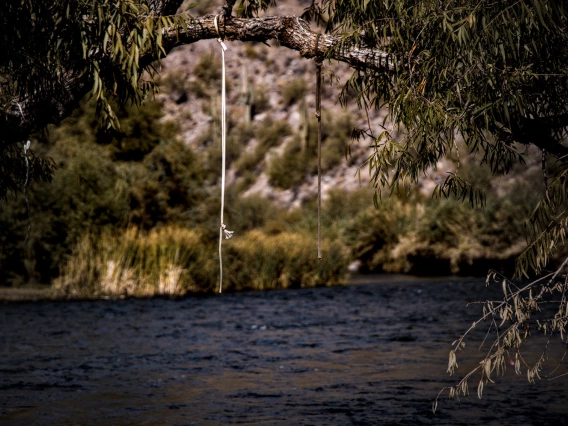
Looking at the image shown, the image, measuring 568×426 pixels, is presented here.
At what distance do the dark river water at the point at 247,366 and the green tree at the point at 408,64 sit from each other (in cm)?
412

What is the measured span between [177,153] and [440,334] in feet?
50.0

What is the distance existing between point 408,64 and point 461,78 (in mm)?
416

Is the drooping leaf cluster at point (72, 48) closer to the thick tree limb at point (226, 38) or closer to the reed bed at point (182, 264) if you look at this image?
the thick tree limb at point (226, 38)

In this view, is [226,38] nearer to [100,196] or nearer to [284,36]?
[284,36]

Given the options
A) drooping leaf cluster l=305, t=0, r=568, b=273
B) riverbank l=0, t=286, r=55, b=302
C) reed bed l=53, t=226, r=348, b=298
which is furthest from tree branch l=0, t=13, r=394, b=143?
riverbank l=0, t=286, r=55, b=302

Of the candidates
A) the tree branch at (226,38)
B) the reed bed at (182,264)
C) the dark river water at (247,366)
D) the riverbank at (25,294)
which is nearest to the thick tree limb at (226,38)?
the tree branch at (226,38)

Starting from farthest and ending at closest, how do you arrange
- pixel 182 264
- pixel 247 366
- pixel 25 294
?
pixel 182 264
pixel 25 294
pixel 247 366

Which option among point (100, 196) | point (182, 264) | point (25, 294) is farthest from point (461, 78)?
point (100, 196)

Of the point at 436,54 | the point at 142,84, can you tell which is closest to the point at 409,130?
the point at 436,54

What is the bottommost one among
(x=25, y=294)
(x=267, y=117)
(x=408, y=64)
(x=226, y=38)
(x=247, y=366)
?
(x=247, y=366)

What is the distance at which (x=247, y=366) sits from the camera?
46.3 feet

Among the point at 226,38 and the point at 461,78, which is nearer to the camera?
the point at 461,78

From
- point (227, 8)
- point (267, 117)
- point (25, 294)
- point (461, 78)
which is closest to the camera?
point (461, 78)

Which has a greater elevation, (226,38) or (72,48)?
(226,38)
